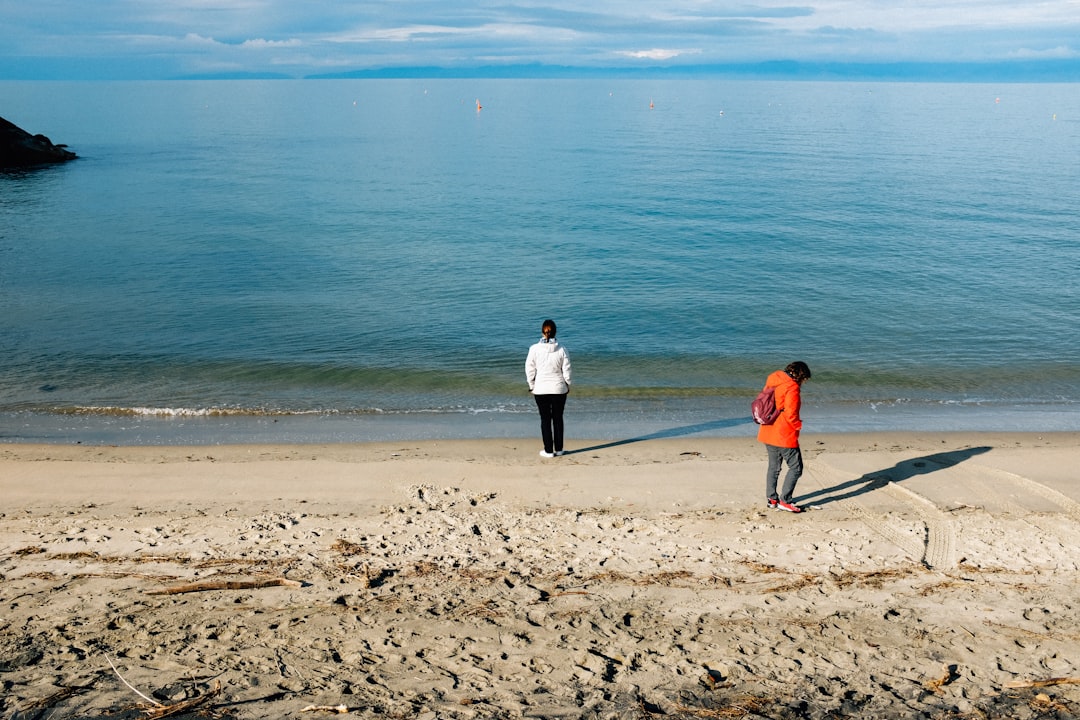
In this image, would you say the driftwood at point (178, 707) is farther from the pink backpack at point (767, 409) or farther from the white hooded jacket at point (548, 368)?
the pink backpack at point (767, 409)

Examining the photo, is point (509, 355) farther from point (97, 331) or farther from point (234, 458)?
point (97, 331)

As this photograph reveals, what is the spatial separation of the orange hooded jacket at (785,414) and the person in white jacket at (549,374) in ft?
8.30

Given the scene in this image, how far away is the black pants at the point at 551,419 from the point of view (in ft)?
34.9

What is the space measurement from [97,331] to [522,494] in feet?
44.5

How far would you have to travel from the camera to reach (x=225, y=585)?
7016mm

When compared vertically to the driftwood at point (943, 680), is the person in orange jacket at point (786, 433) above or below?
above

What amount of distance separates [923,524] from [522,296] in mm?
15323

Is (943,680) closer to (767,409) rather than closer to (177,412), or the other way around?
(767,409)

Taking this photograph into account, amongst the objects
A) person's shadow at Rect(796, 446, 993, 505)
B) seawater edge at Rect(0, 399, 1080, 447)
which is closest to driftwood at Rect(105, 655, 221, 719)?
person's shadow at Rect(796, 446, 993, 505)

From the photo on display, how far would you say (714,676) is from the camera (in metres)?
5.76

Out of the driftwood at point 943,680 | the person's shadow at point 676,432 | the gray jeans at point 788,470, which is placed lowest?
the person's shadow at point 676,432

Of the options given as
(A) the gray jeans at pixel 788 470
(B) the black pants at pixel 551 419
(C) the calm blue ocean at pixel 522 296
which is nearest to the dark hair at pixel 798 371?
(A) the gray jeans at pixel 788 470

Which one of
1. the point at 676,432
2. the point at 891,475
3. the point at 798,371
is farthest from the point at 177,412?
the point at 891,475

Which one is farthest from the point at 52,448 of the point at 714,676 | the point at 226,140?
the point at 226,140
